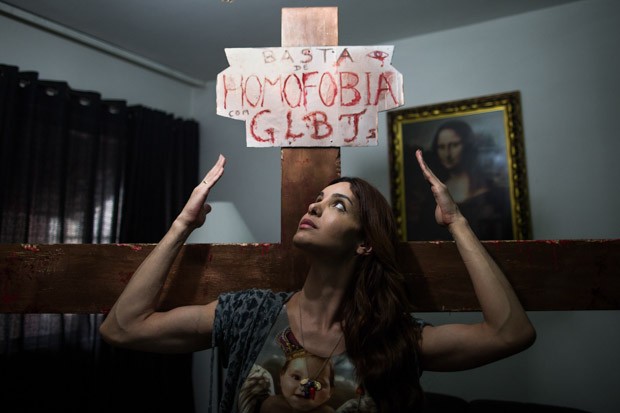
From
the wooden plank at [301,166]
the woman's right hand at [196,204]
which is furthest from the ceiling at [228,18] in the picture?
the woman's right hand at [196,204]

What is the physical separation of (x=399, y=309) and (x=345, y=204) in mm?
266

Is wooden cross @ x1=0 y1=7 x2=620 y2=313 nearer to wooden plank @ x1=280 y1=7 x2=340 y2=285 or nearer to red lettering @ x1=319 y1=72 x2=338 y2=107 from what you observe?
wooden plank @ x1=280 y1=7 x2=340 y2=285

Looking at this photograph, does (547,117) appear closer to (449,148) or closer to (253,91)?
(449,148)

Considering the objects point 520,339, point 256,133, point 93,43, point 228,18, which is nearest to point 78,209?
point 93,43

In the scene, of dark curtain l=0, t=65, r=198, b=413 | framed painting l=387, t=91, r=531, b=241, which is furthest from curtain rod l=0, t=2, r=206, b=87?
framed painting l=387, t=91, r=531, b=241

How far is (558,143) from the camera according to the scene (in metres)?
1.89

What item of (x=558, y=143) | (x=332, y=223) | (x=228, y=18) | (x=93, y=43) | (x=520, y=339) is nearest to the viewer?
(x=520, y=339)

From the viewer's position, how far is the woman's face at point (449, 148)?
6.73ft

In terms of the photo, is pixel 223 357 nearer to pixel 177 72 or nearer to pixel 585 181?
pixel 585 181

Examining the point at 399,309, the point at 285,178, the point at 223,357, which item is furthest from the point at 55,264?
the point at 399,309

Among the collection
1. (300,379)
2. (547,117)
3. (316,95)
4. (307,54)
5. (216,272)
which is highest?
(547,117)

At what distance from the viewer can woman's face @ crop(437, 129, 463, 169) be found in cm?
205

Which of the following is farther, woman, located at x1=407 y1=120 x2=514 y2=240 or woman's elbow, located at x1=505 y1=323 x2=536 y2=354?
woman, located at x1=407 y1=120 x2=514 y2=240

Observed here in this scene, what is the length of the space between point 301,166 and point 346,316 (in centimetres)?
36
